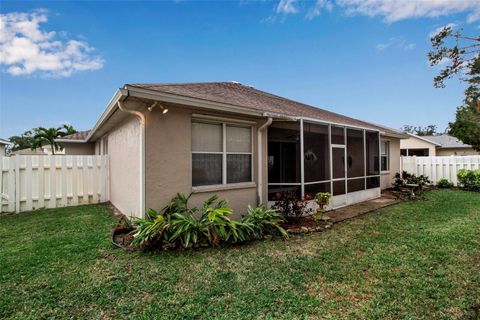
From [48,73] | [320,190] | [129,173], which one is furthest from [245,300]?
[48,73]

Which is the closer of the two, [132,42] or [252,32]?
[132,42]

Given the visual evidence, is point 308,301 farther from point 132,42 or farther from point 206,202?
point 132,42

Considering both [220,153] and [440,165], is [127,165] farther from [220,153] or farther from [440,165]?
[440,165]

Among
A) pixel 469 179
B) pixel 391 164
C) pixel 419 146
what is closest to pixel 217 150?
pixel 391 164

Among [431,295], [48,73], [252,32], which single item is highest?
[252,32]

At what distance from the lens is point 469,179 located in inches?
518

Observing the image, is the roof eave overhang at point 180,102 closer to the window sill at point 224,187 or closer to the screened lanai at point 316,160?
the screened lanai at point 316,160

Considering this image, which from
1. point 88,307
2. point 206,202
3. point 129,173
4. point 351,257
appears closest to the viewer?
point 88,307

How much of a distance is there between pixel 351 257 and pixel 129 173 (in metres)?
5.67

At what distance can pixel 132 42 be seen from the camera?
35.8 ft

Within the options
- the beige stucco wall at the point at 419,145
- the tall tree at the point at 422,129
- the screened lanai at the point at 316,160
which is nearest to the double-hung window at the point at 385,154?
the screened lanai at the point at 316,160

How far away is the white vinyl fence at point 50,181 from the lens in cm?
805

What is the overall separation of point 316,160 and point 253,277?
16.5 ft

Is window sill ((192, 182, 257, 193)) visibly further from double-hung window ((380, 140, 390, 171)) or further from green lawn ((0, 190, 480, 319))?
double-hung window ((380, 140, 390, 171))
